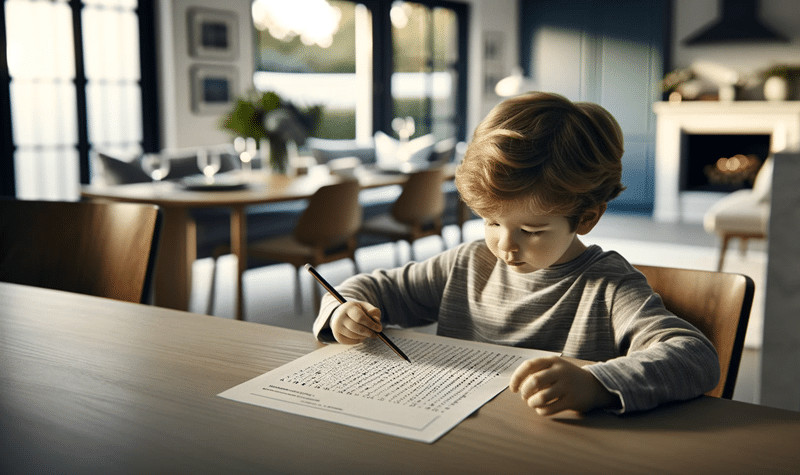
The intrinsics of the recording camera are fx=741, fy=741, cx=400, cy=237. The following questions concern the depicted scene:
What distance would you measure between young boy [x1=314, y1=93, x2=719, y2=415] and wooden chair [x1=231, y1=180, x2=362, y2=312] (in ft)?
7.31

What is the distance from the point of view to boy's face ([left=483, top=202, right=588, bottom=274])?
94 centimetres

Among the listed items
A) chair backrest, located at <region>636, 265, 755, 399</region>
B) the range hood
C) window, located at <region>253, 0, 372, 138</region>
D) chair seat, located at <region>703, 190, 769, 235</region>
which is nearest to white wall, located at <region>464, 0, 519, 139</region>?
window, located at <region>253, 0, 372, 138</region>

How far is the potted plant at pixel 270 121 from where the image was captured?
3.80 m

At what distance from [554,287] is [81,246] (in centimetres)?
95

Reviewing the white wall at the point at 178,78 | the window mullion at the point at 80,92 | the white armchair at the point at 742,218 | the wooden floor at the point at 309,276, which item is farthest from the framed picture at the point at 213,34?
the white armchair at the point at 742,218

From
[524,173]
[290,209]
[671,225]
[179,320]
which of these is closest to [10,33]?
[290,209]

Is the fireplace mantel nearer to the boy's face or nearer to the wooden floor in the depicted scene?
the wooden floor

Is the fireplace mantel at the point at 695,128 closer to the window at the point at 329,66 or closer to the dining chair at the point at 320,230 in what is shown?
the window at the point at 329,66

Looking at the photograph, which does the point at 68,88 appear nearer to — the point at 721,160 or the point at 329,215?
the point at 329,215

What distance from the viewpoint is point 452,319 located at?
117 cm

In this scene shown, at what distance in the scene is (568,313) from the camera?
1.06 metres

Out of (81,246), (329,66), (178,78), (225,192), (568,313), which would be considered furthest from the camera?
(329,66)

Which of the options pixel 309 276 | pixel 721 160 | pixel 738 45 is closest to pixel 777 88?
pixel 738 45

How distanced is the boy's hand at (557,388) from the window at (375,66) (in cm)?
602
